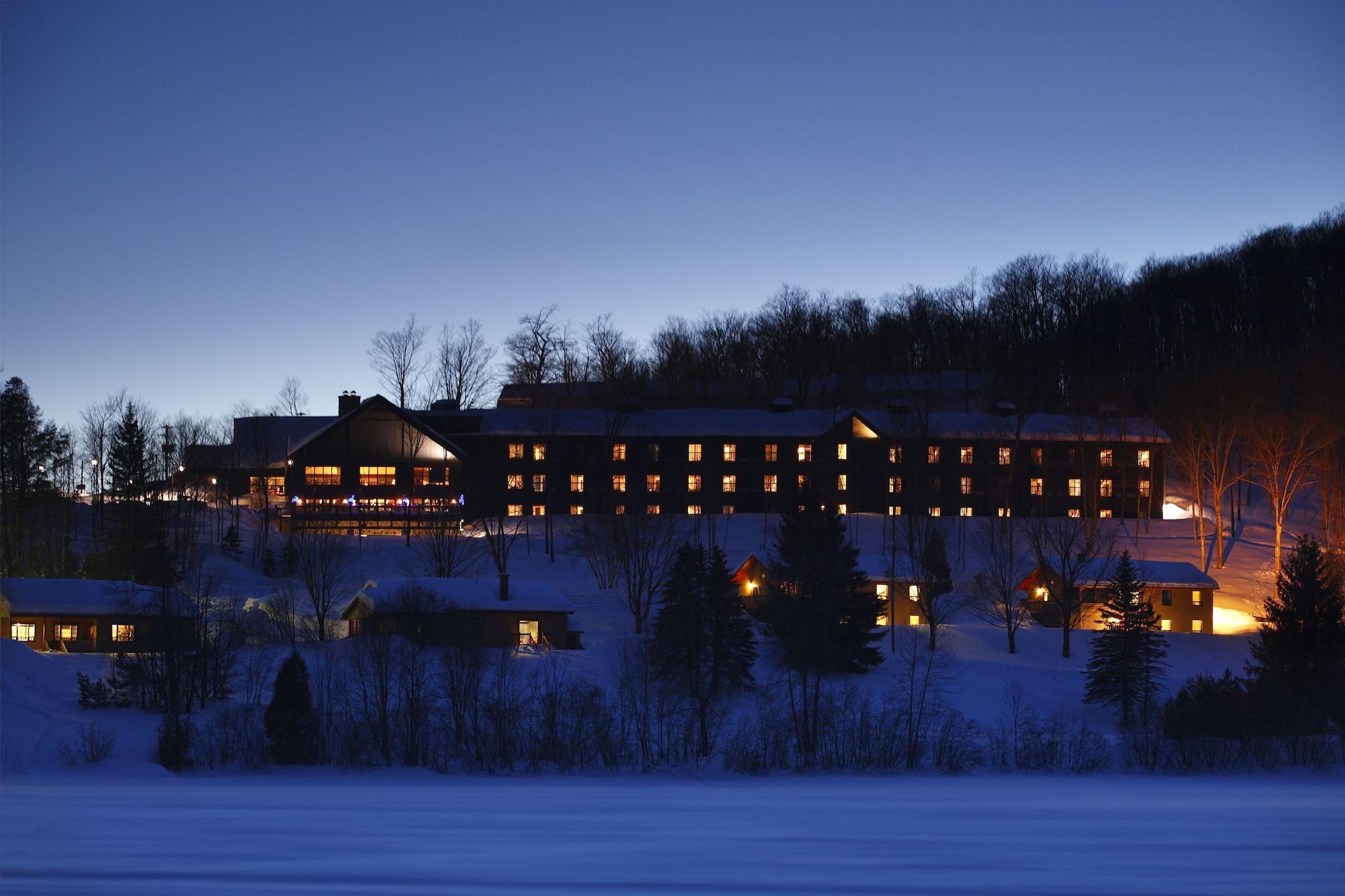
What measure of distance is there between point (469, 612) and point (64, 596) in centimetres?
1410

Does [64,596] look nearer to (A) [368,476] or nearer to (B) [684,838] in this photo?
(A) [368,476]

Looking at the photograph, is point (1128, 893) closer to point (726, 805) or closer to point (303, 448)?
point (726, 805)

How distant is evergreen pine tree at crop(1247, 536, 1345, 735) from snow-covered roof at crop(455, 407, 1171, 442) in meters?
30.7

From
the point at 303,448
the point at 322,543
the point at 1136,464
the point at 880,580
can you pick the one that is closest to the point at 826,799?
the point at 880,580

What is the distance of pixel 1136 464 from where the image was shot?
61.0m

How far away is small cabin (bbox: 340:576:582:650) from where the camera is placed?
32.7 m

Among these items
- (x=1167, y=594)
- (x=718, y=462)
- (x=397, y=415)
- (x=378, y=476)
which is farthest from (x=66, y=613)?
(x=1167, y=594)

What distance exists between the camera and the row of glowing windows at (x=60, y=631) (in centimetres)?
3469

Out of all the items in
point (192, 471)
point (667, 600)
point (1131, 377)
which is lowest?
point (667, 600)

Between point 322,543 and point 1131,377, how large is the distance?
2444 inches

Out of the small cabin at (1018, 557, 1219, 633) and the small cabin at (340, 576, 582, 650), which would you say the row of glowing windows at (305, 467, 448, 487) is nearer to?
the small cabin at (340, 576, 582, 650)

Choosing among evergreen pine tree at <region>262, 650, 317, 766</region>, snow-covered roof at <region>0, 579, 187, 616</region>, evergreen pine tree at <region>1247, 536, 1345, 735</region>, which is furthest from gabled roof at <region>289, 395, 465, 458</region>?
evergreen pine tree at <region>1247, 536, 1345, 735</region>

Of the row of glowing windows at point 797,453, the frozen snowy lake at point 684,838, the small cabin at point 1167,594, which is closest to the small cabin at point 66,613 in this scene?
the row of glowing windows at point 797,453

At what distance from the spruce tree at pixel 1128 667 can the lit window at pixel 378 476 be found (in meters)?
38.5
